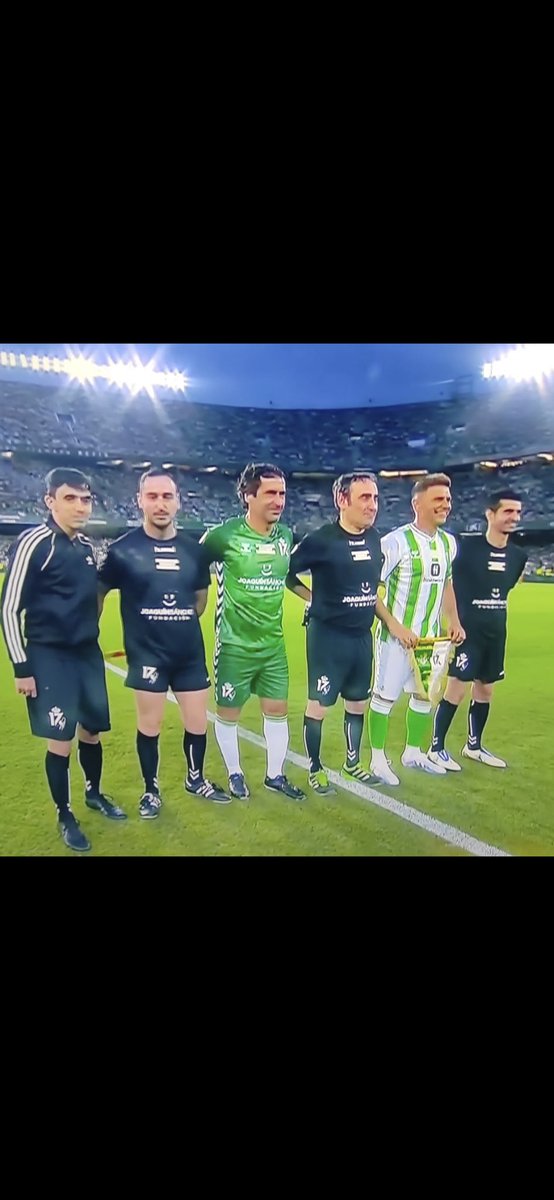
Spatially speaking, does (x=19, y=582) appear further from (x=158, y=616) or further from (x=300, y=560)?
(x=300, y=560)

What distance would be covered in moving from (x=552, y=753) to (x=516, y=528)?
954 millimetres

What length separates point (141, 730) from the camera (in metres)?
2.54

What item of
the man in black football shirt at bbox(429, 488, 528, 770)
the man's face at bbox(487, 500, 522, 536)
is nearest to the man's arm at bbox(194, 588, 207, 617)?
the man in black football shirt at bbox(429, 488, 528, 770)

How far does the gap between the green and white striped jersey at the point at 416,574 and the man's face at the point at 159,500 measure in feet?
2.77

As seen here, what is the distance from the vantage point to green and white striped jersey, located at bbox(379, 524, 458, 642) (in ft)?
8.43

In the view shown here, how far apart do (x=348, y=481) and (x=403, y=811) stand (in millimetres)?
1342

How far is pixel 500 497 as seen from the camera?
2.58 m

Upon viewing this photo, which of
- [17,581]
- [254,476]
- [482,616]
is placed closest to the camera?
[17,581]

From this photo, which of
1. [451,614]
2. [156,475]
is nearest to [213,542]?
[156,475]

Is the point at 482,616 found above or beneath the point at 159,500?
beneath

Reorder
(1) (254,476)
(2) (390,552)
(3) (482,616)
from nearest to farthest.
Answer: (1) (254,476), (2) (390,552), (3) (482,616)

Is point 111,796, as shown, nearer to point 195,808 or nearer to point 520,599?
point 195,808

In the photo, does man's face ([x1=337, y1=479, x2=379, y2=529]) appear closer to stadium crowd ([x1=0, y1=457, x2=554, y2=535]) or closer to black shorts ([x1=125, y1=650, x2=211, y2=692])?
stadium crowd ([x1=0, y1=457, x2=554, y2=535])

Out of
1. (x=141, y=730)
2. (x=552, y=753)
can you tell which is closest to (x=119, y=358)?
(x=141, y=730)
